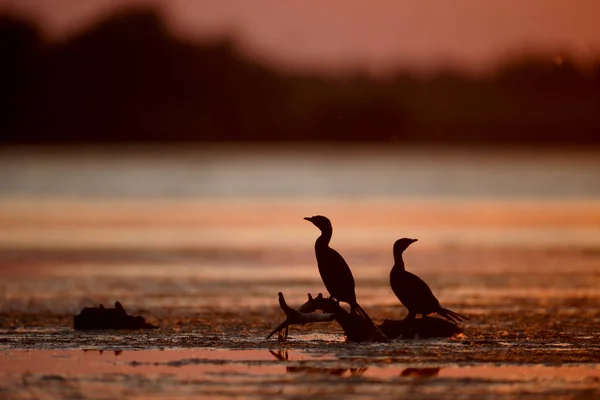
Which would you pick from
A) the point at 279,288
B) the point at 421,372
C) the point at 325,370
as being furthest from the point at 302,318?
the point at 279,288

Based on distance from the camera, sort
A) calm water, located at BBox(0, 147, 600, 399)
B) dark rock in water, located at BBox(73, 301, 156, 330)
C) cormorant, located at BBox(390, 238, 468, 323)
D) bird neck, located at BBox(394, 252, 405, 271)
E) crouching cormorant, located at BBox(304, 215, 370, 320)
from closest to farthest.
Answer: calm water, located at BBox(0, 147, 600, 399), crouching cormorant, located at BBox(304, 215, 370, 320), cormorant, located at BBox(390, 238, 468, 323), bird neck, located at BBox(394, 252, 405, 271), dark rock in water, located at BBox(73, 301, 156, 330)

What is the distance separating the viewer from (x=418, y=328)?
14805 millimetres

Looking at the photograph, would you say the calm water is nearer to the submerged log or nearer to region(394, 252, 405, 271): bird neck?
the submerged log

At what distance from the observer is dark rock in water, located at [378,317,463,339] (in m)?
14.8

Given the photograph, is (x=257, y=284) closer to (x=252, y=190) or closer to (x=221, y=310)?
(x=221, y=310)

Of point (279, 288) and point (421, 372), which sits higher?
point (279, 288)

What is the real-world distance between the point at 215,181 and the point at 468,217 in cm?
2878

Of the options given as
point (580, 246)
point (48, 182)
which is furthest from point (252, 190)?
point (580, 246)

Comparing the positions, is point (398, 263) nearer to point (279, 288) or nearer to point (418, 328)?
point (418, 328)

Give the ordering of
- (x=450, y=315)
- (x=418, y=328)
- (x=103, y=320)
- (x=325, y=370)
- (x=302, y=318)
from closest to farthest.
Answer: (x=325, y=370) → (x=302, y=318) → (x=418, y=328) → (x=103, y=320) → (x=450, y=315)

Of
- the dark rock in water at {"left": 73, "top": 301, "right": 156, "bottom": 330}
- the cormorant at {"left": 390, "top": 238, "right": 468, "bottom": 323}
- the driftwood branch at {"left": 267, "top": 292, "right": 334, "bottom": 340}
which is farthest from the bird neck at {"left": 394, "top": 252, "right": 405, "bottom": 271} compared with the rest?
the dark rock in water at {"left": 73, "top": 301, "right": 156, "bottom": 330}

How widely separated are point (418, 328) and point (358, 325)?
2.23ft

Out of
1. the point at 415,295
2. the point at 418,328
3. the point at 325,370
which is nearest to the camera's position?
the point at 325,370

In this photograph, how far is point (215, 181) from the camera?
6512 centimetres
